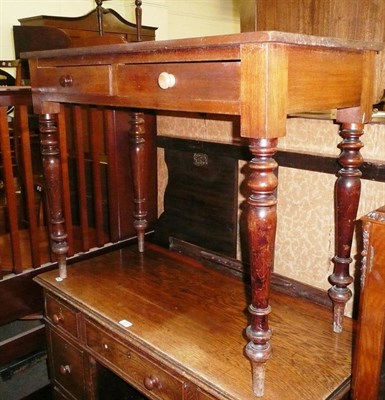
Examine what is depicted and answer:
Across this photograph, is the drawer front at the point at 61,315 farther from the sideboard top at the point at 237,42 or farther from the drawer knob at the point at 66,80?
the sideboard top at the point at 237,42

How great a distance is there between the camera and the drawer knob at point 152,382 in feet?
4.37

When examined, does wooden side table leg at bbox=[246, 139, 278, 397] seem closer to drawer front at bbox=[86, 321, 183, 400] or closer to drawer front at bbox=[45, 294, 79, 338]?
drawer front at bbox=[86, 321, 183, 400]

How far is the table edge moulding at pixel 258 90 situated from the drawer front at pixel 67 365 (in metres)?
0.82

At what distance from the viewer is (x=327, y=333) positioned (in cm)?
140

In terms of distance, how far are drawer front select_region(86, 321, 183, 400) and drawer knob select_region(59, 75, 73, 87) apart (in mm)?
804

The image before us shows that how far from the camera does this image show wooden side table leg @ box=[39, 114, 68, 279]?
164 centimetres

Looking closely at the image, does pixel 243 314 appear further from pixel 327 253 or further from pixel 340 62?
pixel 340 62

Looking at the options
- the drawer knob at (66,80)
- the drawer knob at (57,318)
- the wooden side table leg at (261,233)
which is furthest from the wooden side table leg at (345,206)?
the drawer knob at (57,318)

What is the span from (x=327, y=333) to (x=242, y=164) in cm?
71

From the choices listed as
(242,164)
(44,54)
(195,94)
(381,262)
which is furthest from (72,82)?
(381,262)

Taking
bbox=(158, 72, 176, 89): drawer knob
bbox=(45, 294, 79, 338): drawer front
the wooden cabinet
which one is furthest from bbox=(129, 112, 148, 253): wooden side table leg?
the wooden cabinet

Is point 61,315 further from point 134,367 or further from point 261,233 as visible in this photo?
point 261,233

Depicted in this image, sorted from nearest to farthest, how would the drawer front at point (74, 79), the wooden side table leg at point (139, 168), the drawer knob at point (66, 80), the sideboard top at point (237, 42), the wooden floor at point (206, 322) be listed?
the sideboard top at point (237, 42) < the wooden floor at point (206, 322) < the drawer front at point (74, 79) < the drawer knob at point (66, 80) < the wooden side table leg at point (139, 168)

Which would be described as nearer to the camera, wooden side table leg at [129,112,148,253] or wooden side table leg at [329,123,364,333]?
wooden side table leg at [329,123,364,333]
